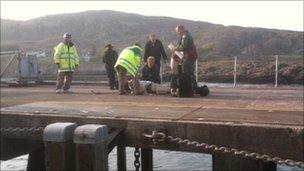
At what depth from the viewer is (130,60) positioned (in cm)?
1220

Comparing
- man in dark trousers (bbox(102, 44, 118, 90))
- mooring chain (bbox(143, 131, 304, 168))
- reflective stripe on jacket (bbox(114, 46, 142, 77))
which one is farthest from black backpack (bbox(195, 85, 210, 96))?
mooring chain (bbox(143, 131, 304, 168))

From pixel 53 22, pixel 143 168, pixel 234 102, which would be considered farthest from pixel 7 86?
pixel 53 22

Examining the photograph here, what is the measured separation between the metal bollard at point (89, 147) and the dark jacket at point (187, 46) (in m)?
5.66

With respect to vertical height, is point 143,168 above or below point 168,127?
below

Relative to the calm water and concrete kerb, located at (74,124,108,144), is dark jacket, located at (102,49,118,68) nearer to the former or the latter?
the calm water

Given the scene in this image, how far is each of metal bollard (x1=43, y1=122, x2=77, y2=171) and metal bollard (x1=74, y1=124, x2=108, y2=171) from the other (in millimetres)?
221

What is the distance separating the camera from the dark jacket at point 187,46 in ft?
39.8

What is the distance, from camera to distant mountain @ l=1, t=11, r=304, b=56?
8450 centimetres

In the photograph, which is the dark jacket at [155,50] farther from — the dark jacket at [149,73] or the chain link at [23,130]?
the chain link at [23,130]

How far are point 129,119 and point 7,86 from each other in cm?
1172

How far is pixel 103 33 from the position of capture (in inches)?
4294

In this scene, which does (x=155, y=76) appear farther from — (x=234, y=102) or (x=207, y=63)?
(x=207, y=63)

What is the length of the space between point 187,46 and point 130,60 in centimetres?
139

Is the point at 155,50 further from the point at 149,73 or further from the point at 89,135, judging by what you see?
the point at 89,135
